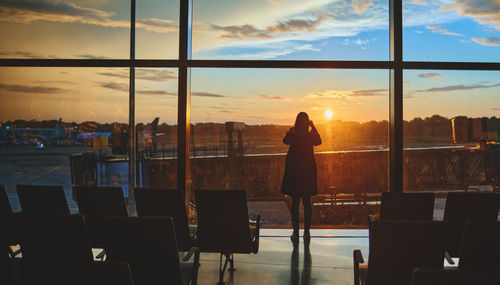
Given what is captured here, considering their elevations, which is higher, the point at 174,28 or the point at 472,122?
the point at 174,28

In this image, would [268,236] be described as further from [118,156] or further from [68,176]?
[68,176]

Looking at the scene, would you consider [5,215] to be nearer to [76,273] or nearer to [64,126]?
[76,273]

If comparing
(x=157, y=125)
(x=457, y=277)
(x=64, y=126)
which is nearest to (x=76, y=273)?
(x=457, y=277)

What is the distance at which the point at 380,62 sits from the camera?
16.7 ft

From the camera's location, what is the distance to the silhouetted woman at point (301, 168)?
4973 mm

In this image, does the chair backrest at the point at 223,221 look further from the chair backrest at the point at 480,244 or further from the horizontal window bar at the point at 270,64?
the horizontal window bar at the point at 270,64

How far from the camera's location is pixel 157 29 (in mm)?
5410

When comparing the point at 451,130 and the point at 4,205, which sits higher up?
the point at 451,130

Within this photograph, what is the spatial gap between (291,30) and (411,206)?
336cm

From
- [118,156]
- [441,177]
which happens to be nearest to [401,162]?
[441,177]

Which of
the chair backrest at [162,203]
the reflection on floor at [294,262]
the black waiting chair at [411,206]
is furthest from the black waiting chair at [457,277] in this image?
the reflection on floor at [294,262]

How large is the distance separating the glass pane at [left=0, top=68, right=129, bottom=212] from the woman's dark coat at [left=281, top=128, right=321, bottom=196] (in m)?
2.31

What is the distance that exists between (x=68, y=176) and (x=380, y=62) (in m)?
4.67

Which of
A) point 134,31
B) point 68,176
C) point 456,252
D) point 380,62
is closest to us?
point 456,252
